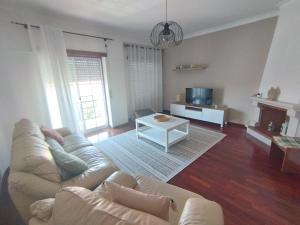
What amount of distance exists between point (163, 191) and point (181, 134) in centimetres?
208

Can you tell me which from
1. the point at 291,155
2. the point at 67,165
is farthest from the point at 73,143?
the point at 291,155

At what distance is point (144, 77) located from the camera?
5000 millimetres

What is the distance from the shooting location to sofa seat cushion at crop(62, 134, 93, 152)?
7.31 feet

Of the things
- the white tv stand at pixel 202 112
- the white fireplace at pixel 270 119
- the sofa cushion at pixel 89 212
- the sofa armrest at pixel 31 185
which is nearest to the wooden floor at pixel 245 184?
the white fireplace at pixel 270 119

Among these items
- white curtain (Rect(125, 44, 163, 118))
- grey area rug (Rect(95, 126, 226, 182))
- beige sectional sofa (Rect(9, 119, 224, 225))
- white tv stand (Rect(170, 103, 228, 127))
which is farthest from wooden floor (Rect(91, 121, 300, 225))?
white curtain (Rect(125, 44, 163, 118))

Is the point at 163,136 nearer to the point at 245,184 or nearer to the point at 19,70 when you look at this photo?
the point at 245,184

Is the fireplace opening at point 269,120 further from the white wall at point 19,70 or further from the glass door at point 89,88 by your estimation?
the white wall at point 19,70

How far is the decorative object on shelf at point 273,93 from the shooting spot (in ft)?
9.65

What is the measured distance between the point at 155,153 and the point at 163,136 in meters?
0.48

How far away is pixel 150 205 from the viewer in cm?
86

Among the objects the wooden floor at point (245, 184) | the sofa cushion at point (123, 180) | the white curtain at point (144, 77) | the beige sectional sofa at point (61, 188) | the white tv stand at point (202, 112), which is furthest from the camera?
the white curtain at point (144, 77)

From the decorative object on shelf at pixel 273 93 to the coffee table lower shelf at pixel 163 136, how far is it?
6.15 ft

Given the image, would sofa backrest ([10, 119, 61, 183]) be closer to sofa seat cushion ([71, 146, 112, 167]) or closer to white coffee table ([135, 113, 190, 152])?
sofa seat cushion ([71, 146, 112, 167])

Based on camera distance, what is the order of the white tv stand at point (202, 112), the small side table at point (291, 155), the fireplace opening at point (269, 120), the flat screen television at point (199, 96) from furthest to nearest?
the flat screen television at point (199, 96)
the white tv stand at point (202, 112)
the fireplace opening at point (269, 120)
the small side table at point (291, 155)
